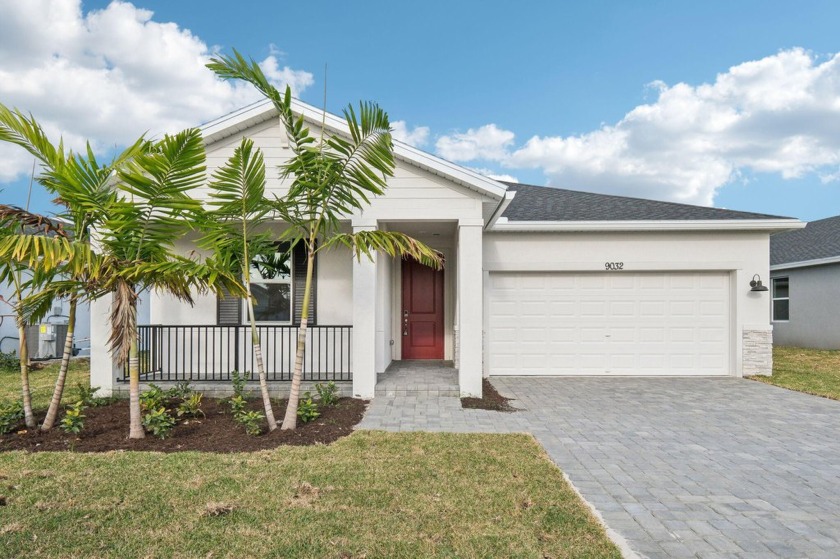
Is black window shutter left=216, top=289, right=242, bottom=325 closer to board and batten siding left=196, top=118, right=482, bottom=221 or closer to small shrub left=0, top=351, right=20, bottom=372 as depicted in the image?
board and batten siding left=196, top=118, right=482, bottom=221

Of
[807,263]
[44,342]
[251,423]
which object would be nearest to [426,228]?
[251,423]

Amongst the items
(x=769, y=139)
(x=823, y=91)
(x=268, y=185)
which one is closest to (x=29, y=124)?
(x=268, y=185)

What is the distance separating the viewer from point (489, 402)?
7.00m

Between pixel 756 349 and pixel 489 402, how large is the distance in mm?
6293

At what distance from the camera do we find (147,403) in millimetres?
5898

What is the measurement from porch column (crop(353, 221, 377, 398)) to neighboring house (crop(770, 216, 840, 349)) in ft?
49.5

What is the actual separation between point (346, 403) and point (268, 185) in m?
3.55

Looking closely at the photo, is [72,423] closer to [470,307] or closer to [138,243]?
[138,243]

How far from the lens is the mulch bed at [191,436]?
16.2ft

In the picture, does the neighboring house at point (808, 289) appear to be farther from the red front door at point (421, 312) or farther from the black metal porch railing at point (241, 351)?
the black metal porch railing at point (241, 351)

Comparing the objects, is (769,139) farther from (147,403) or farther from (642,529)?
(147,403)

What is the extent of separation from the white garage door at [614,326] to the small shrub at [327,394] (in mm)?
3901

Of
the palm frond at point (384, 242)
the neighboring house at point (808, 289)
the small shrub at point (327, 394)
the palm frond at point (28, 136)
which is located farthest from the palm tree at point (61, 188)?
the neighboring house at point (808, 289)

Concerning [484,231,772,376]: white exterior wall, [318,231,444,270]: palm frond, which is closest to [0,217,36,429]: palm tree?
[318,231,444,270]: palm frond
